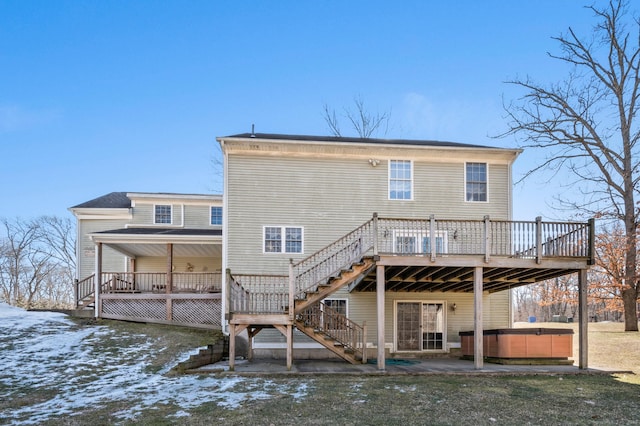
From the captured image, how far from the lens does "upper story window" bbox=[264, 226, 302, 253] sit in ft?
48.9

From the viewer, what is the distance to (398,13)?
76.2 feet

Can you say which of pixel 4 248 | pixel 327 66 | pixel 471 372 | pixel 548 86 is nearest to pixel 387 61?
pixel 327 66

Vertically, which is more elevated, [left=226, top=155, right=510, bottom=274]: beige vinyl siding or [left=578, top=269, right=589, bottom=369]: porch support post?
[left=226, top=155, right=510, bottom=274]: beige vinyl siding

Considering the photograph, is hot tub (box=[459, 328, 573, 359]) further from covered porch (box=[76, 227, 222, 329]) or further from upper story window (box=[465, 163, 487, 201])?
covered porch (box=[76, 227, 222, 329])

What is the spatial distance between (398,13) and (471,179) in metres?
11.9

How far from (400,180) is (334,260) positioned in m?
4.03

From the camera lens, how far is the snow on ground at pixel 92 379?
8.05 m

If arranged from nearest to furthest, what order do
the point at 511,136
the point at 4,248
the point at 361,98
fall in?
the point at 511,136 < the point at 361,98 < the point at 4,248

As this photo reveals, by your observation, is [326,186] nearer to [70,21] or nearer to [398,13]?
[398,13]

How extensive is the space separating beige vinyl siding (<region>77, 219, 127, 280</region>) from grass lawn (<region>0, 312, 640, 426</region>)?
7.66 m

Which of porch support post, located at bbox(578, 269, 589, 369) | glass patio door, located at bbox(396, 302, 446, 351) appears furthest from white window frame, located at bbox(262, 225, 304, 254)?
porch support post, located at bbox(578, 269, 589, 369)

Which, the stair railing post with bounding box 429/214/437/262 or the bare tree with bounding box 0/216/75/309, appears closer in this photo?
the stair railing post with bounding box 429/214/437/262

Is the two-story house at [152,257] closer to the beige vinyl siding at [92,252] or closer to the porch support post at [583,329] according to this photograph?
the beige vinyl siding at [92,252]

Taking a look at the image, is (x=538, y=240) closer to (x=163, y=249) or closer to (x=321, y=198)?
(x=321, y=198)
